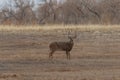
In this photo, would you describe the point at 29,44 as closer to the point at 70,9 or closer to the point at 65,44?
the point at 65,44

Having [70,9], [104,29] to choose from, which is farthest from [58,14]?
[104,29]

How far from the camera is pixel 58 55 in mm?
25125

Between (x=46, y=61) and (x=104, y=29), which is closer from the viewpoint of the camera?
(x=46, y=61)

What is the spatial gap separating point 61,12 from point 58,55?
3592cm

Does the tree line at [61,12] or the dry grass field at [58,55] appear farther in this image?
the tree line at [61,12]

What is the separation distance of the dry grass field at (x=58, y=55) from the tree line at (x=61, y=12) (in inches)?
676

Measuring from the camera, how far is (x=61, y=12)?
6081 cm

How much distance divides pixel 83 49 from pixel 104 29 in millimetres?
10100

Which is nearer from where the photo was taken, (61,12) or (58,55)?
(58,55)

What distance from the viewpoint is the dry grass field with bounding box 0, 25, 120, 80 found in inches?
711

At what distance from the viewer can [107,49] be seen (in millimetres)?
28297

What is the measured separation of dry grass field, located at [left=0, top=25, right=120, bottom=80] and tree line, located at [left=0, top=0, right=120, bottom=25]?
1718 centimetres

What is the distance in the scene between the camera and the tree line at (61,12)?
56.8m

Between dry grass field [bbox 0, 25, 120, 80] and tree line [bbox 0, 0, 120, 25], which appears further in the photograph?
tree line [bbox 0, 0, 120, 25]
